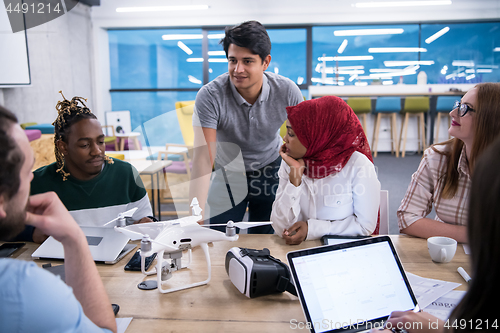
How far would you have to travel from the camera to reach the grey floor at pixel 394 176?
369 centimetres

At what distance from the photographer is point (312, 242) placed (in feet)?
4.09

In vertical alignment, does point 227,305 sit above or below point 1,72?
below

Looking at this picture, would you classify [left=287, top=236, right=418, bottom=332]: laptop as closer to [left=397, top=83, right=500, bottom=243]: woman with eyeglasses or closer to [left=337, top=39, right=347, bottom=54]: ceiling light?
[left=397, top=83, right=500, bottom=243]: woman with eyeglasses

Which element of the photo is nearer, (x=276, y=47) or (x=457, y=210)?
(x=457, y=210)

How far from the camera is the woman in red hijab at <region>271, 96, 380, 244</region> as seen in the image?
55.4 inches

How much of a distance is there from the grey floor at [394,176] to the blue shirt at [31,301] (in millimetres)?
2944

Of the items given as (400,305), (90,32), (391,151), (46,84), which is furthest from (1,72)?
(391,151)

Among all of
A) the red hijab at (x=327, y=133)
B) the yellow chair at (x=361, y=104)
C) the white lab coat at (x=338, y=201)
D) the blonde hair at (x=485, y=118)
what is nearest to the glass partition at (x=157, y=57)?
the yellow chair at (x=361, y=104)

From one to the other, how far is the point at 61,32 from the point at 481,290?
6944 millimetres

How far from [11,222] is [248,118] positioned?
5.02 ft

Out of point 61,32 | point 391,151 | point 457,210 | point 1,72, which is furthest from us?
point 391,151

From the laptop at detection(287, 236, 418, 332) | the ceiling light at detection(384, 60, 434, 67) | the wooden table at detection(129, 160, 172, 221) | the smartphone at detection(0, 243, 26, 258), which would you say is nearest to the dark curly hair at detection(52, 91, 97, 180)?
the smartphone at detection(0, 243, 26, 258)

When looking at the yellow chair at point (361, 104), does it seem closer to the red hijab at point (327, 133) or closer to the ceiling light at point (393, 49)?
the ceiling light at point (393, 49)

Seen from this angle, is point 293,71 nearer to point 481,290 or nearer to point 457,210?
point 457,210
